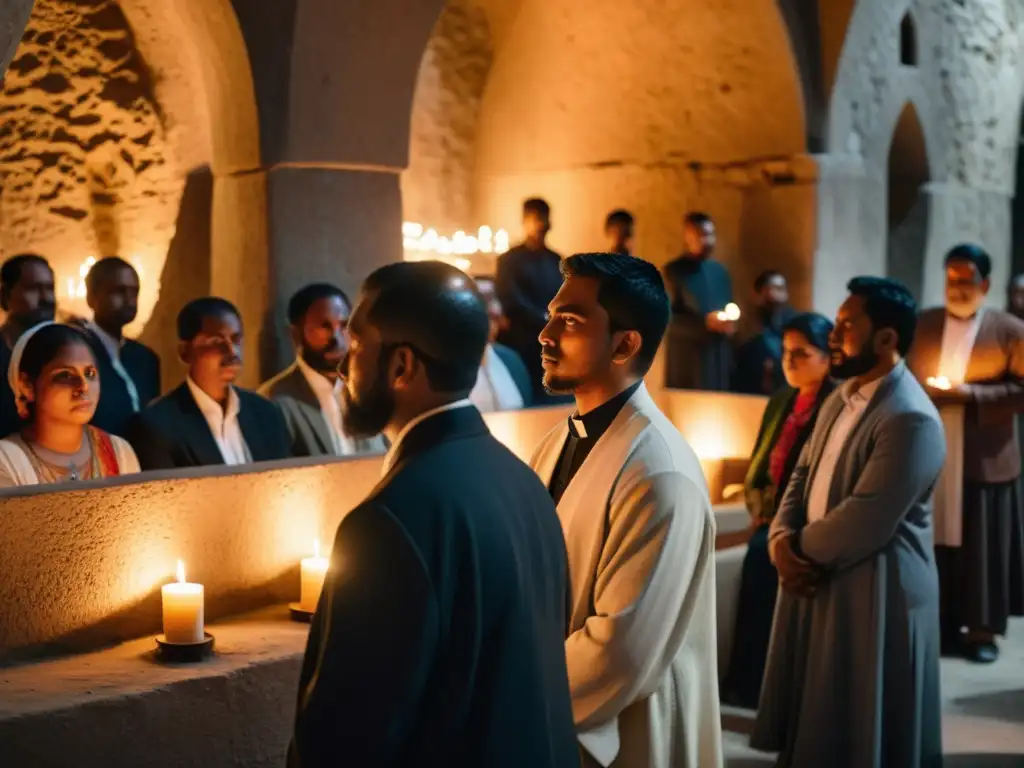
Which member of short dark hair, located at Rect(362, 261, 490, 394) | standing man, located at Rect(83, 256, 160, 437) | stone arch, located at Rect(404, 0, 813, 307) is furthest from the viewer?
stone arch, located at Rect(404, 0, 813, 307)

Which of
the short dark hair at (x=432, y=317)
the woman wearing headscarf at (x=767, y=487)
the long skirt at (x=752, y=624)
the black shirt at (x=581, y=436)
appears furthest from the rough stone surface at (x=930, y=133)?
the short dark hair at (x=432, y=317)

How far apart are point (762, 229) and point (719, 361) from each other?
152 cm

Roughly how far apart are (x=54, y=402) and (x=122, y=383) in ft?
4.41

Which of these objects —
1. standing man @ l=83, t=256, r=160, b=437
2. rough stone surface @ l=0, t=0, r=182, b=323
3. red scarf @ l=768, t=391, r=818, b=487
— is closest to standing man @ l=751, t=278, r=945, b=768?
red scarf @ l=768, t=391, r=818, b=487

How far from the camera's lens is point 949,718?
18.1 feet

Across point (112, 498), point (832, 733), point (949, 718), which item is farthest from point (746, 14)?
point (112, 498)

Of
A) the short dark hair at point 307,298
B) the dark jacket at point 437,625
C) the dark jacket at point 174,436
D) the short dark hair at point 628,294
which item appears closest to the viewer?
the dark jacket at point 437,625

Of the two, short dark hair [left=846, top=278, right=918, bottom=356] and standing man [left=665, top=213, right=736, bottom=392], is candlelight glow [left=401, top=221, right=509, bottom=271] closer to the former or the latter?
standing man [left=665, top=213, right=736, bottom=392]

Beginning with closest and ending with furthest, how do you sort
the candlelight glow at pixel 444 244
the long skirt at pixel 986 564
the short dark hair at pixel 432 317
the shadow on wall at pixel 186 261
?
the short dark hair at pixel 432 317 → the long skirt at pixel 986 564 → the shadow on wall at pixel 186 261 → the candlelight glow at pixel 444 244

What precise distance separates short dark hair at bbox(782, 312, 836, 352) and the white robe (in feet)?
9.23

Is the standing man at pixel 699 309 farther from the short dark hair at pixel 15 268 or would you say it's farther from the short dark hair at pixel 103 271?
the short dark hair at pixel 15 268

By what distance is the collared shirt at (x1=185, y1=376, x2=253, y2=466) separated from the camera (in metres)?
4.79

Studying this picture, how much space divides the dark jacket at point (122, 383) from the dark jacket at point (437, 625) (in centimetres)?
299

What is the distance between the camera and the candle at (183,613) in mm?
3592
